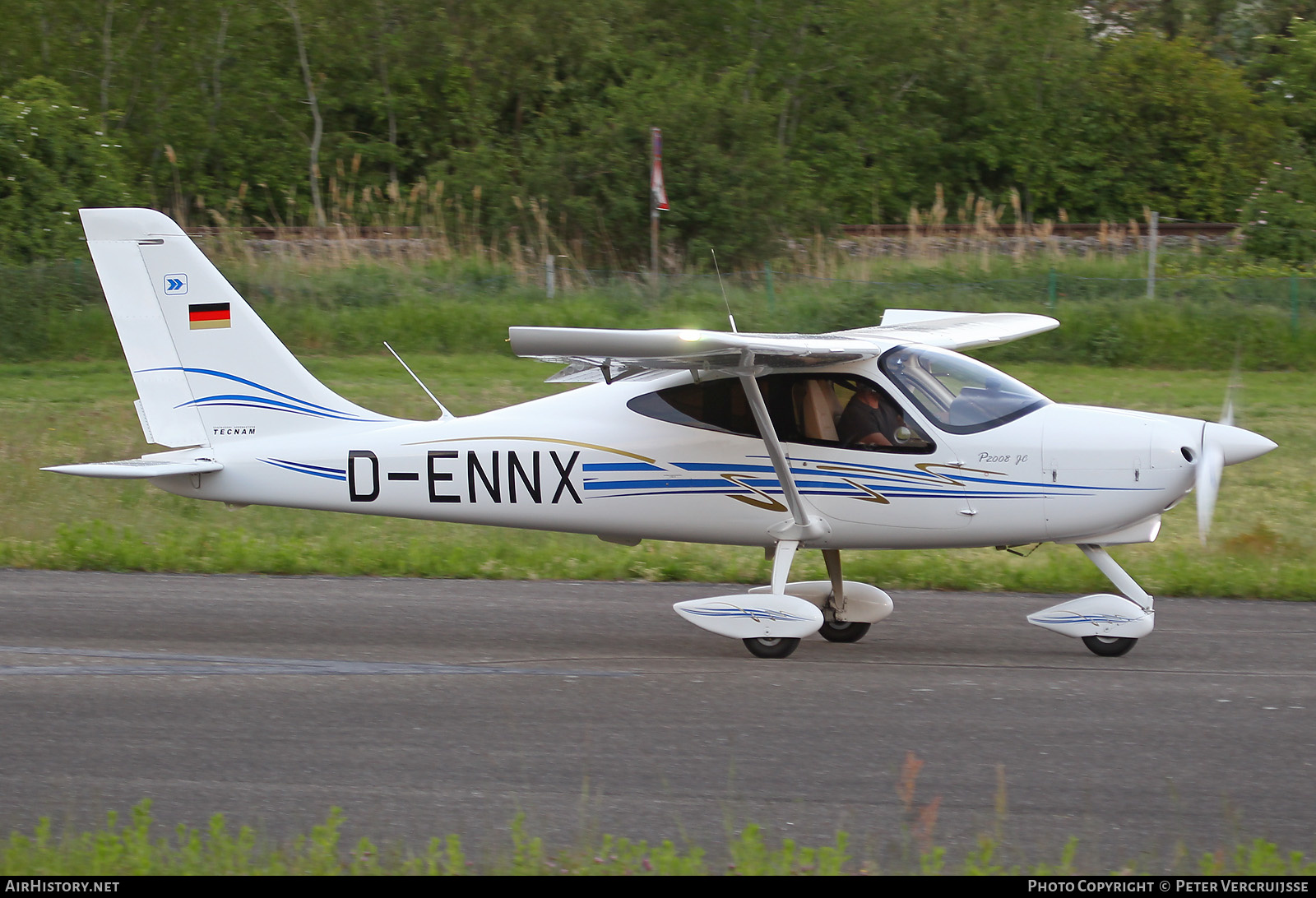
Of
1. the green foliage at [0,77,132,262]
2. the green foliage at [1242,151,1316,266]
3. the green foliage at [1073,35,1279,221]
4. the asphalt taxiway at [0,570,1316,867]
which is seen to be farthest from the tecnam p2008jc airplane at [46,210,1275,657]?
the green foliage at [1073,35,1279,221]

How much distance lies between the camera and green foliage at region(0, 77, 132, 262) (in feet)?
→ 76.2

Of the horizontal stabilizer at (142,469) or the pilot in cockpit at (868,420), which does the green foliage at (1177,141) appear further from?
the horizontal stabilizer at (142,469)

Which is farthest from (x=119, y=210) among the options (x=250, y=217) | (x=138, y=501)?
(x=250, y=217)

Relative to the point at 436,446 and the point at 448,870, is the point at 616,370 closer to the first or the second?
the point at 436,446

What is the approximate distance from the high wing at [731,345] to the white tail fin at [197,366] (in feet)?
5.86

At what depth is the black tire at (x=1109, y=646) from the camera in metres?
7.99

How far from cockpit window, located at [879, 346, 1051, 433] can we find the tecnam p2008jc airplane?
1 cm

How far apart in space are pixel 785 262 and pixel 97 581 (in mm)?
17071

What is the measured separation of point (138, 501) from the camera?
13.3 metres

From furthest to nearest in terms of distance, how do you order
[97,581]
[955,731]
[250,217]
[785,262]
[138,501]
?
[250,217]
[785,262]
[138,501]
[97,581]
[955,731]

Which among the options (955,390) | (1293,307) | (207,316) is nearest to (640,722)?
(955,390)

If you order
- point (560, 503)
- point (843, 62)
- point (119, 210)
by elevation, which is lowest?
point (560, 503)

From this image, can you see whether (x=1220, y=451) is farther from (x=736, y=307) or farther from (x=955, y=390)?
(x=736, y=307)

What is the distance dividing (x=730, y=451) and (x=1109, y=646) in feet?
8.10
